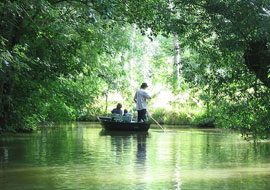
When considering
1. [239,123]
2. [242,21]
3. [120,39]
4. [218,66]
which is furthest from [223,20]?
[120,39]

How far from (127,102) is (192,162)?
100 ft

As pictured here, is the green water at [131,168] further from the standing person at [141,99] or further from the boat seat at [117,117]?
the boat seat at [117,117]

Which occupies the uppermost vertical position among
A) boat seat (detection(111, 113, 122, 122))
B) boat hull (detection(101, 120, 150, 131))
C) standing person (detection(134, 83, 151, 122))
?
standing person (detection(134, 83, 151, 122))

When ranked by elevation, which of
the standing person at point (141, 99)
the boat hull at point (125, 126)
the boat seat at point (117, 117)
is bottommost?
the boat hull at point (125, 126)

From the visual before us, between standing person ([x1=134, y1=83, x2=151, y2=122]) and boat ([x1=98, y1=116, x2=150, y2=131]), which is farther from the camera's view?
standing person ([x1=134, y1=83, x2=151, y2=122])

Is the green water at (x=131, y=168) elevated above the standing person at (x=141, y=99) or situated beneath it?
situated beneath

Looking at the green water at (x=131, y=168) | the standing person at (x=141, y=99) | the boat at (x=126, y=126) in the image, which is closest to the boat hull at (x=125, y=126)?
the boat at (x=126, y=126)

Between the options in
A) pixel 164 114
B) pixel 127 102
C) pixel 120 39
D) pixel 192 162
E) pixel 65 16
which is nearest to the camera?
pixel 192 162

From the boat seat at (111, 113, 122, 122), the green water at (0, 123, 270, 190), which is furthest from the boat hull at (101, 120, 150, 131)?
the green water at (0, 123, 270, 190)

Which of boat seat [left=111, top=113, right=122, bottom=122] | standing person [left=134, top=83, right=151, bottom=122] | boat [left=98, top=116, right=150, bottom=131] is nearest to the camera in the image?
boat [left=98, top=116, right=150, bottom=131]

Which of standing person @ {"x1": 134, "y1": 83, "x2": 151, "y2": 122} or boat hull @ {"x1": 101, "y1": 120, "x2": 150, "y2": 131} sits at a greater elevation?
standing person @ {"x1": 134, "y1": 83, "x2": 151, "y2": 122}

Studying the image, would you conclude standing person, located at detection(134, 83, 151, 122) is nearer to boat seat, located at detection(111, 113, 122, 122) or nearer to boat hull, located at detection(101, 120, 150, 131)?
boat hull, located at detection(101, 120, 150, 131)

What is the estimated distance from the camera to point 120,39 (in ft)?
80.3

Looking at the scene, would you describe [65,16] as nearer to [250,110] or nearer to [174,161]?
[250,110]
